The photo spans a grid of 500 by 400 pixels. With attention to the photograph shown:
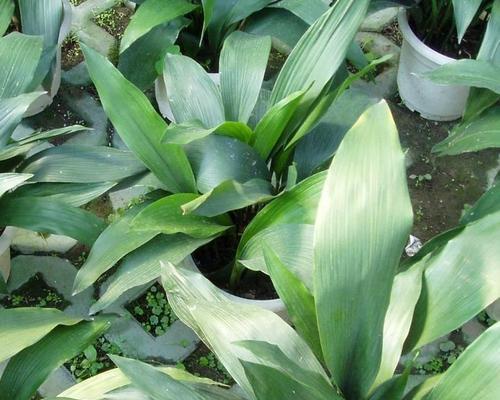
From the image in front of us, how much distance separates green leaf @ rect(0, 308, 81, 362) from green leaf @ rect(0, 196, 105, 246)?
179mm

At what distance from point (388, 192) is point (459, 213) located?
0.91 meters

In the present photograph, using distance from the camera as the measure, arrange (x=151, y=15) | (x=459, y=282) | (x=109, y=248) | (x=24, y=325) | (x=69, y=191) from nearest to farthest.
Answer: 1. (x=459, y=282)
2. (x=24, y=325)
3. (x=109, y=248)
4. (x=69, y=191)
5. (x=151, y=15)

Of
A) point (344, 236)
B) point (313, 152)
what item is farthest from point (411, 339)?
point (313, 152)

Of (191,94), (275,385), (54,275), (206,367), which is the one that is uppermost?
(191,94)

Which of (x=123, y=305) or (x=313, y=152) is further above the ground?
(x=313, y=152)

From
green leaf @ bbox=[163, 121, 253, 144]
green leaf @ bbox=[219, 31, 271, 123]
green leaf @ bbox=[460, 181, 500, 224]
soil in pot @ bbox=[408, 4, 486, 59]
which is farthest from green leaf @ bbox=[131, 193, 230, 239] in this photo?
soil in pot @ bbox=[408, 4, 486, 59]

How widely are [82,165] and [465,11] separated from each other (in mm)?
900

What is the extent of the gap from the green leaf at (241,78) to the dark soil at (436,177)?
1.97ft

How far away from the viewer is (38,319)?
4.08 ft

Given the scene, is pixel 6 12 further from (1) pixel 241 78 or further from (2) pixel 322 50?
(2) pixel 322 50

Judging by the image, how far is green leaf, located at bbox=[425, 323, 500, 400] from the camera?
0.92 meters

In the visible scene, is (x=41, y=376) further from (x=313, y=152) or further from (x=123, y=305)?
(x=313, y=152)

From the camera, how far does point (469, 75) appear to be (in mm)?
1489

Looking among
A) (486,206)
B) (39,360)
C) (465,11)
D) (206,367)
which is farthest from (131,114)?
(465,11)
